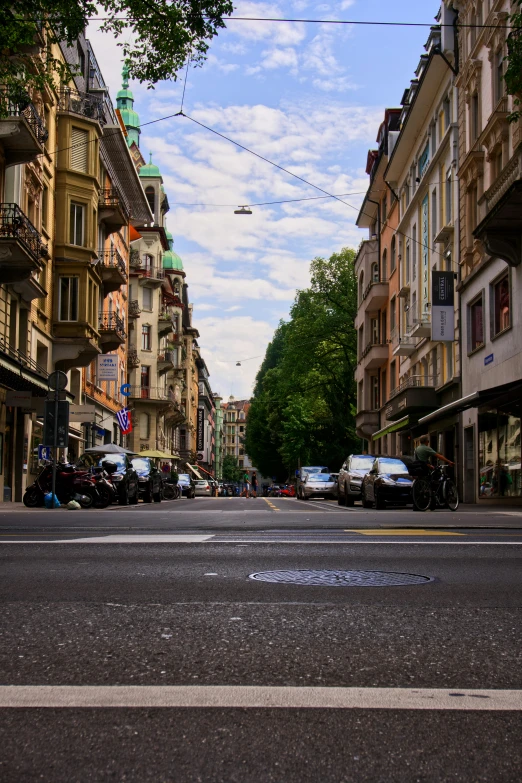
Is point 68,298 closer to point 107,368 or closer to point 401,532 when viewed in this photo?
point 107,368

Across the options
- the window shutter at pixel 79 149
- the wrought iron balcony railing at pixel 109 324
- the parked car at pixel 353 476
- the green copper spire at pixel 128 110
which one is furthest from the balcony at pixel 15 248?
the green copper spire at pixel 128 110

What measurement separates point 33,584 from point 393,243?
4663cm

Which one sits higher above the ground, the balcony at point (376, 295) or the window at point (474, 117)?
the window at point (474, 117)

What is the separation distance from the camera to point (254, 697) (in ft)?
10.0

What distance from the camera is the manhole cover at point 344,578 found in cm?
597

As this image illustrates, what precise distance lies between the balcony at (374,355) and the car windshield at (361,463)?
21025 millimetres

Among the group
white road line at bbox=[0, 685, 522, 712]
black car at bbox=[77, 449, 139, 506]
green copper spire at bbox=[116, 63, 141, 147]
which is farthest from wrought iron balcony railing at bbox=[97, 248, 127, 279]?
white road line at bbox=[0, 685, 522, 712]

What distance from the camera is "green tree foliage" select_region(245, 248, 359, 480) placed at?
213 ft

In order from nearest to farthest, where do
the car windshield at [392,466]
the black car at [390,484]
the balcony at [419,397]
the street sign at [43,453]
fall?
the black car at [390,484] → the car windshield at [392,466] → the street sign at [43,453] → the balcony at [419,397]

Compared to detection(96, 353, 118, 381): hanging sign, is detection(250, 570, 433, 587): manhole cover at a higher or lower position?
lower

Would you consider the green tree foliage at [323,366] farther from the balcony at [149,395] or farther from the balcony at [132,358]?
the balcony at [132,358]

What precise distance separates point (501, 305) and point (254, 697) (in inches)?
1017

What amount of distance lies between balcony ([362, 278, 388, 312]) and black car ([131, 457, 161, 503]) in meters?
21.2

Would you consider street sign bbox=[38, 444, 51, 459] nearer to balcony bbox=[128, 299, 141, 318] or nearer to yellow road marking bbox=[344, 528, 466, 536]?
yellow road marking bbox=[344, 528, 466, 536]
